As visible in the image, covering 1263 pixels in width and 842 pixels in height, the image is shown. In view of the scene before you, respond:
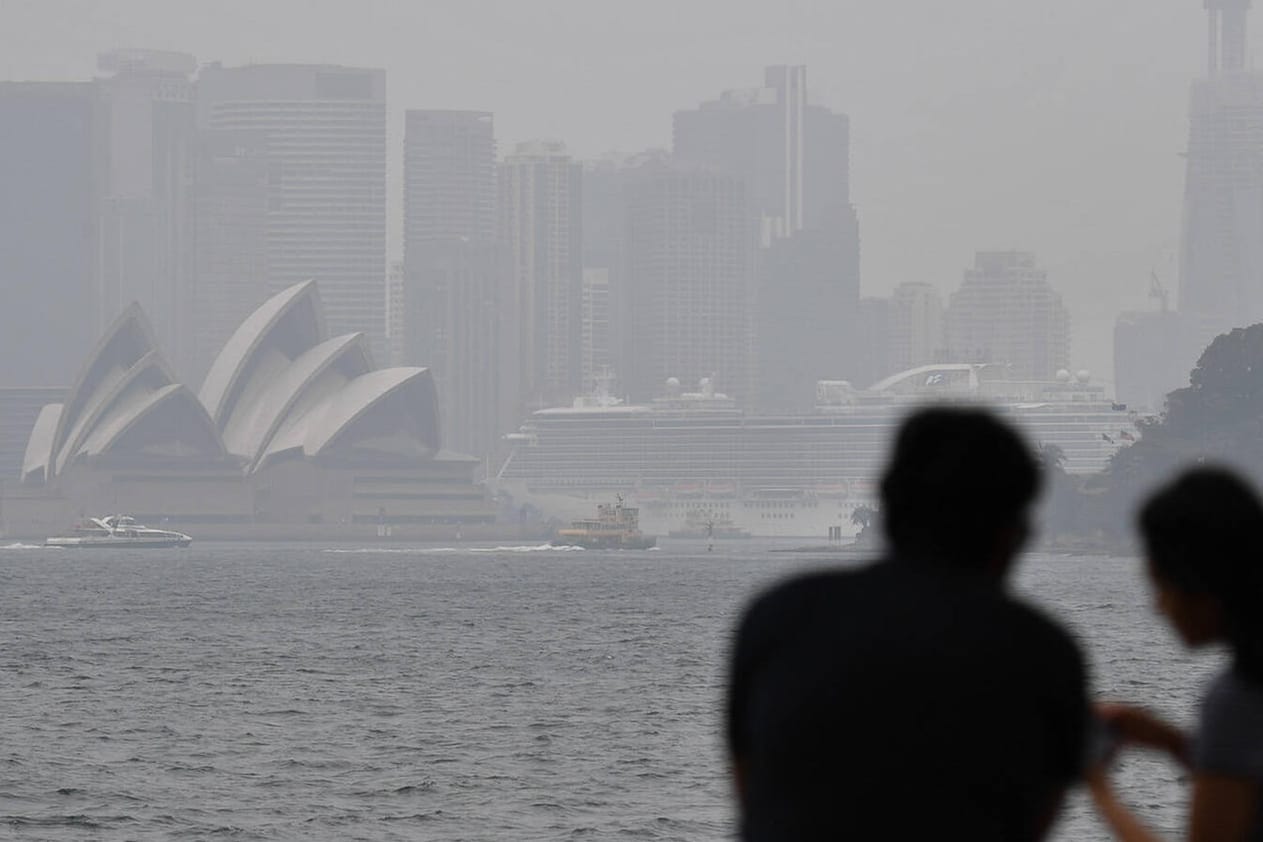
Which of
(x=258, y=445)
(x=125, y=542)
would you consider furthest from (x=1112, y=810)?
(x=125, y=542)

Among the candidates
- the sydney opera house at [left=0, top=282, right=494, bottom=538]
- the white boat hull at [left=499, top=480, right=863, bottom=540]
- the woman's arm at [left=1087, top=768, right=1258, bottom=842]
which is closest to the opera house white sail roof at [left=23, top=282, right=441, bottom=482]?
the sydney opera house at [left=0, top=282, right=494, bottom=538]

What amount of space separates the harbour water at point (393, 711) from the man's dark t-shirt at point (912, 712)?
6612 millimetres

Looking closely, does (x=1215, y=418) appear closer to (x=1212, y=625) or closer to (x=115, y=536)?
(x=115, y=536)

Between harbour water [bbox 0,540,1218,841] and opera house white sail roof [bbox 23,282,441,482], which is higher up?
opera house white sail roof [bbox 23,282,441,482]

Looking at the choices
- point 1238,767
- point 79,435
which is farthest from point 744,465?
point 1238,767

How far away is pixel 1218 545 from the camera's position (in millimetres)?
3729

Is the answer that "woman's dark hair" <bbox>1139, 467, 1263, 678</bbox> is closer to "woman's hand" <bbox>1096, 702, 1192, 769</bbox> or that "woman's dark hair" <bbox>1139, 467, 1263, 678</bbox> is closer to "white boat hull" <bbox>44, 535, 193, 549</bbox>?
"woman's hand" <bbox>1096, 702, 1192, 769</bbox>

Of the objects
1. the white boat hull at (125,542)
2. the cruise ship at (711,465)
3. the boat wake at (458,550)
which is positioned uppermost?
the cruise ship at (711,465)

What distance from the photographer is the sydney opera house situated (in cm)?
15088

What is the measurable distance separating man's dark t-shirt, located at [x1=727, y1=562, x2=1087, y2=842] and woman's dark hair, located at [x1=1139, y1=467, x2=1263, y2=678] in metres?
0.31

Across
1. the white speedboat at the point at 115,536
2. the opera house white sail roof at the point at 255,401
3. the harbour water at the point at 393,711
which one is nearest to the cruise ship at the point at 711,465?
the opera house white sail roof at the point at 255,401

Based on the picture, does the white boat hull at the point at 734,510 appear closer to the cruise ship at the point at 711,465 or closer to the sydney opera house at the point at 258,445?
the cruise ship at the point at 711,465

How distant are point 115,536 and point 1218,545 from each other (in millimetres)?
164694

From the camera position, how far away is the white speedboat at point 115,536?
162625 millimetres
